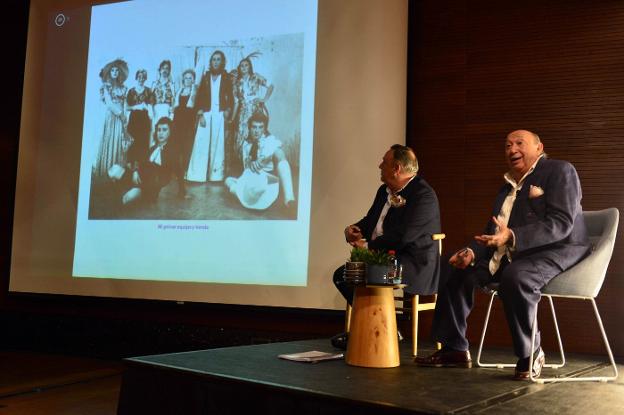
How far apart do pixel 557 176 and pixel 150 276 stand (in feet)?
10.00

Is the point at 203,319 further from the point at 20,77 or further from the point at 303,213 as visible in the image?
the point at 20,77

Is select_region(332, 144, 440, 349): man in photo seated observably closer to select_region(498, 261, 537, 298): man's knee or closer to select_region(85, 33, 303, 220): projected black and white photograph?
select_region(498, 261, 537, 298): man's knee

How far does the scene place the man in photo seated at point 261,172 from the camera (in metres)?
4.27

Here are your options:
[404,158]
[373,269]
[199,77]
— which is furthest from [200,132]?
[373,269]

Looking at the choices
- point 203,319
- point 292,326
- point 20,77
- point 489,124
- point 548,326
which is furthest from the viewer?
point 20,77

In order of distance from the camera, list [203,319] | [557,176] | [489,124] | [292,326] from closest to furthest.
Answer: [557,176] → [489,124] → [292,326] → [203,319]

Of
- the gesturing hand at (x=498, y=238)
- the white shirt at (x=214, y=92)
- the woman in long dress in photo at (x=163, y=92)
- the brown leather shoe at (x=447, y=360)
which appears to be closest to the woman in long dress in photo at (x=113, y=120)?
the woman in long dress in photo at (x=163, y=92)

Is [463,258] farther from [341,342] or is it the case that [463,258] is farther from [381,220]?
[341,342]

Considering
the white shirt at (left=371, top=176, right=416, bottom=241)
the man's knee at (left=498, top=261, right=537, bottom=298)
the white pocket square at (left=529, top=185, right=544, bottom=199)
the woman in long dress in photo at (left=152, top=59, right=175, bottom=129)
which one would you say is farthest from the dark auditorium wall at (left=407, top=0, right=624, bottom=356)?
the woman in long dress in photo at (left=152, top=59, right=175, bottom=129)

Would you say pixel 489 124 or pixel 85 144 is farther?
pixel 85 144

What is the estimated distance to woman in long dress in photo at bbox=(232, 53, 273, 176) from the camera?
173 inches

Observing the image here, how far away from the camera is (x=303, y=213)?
4.20m

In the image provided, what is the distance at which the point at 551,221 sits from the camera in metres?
2.56

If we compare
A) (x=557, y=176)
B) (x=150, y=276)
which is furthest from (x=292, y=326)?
(x=557, y=176)
